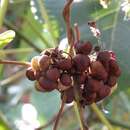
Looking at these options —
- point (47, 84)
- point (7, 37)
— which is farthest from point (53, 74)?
point (7, 37)

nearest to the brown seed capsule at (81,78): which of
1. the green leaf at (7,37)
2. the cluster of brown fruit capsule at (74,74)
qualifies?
the cluster of brown fruit capsule at (74,74)

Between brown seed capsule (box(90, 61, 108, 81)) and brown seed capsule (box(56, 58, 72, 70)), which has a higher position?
brown seed capsule (box(56, 58, 72, 70))

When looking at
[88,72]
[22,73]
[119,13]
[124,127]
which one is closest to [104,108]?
[119,13]

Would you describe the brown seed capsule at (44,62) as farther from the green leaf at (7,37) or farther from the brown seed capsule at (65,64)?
the green leaf at (7,37)

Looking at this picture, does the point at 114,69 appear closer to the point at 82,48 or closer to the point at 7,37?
the point at 82,48

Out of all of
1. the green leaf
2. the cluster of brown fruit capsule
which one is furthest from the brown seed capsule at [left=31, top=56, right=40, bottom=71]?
the green leaf

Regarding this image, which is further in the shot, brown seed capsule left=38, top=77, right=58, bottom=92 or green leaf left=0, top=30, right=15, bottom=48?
green leaf left=0, top=30, right=15, bottom=48

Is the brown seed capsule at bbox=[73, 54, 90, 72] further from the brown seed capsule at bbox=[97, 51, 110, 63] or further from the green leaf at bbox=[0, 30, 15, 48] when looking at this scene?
the green leaf at bbox=[0, 30, 15, 48]

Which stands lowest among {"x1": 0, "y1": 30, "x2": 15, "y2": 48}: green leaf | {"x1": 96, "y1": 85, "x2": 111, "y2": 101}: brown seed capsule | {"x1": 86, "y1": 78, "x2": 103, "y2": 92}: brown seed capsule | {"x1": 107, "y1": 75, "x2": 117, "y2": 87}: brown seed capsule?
{"x1": 96, "y1": 85, "x2": 111, "y2": 101}: brown seed capsule
